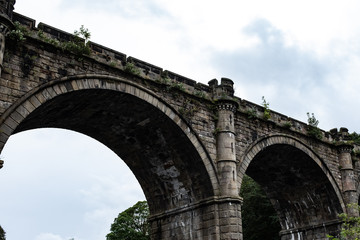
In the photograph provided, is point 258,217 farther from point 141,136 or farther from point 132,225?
point 141,136

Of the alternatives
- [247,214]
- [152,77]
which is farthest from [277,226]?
[152,77]

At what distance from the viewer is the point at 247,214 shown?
120 ft

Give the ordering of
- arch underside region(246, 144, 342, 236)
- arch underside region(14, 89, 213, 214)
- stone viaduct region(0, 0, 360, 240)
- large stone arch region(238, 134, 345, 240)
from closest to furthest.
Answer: stone viaduct region(0, 0, 360, 240) → arch underside region(14, 89, 213, 214) → large stone arch region(238, 134, 345, 240) → arch underside region(246, 144, 342, 236)

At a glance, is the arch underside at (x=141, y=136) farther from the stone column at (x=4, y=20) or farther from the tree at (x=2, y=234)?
the tree at (x=2, y=234)

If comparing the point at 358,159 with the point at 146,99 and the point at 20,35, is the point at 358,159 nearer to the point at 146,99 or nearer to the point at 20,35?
the point at 146,99

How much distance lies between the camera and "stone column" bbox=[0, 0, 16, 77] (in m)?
12.6

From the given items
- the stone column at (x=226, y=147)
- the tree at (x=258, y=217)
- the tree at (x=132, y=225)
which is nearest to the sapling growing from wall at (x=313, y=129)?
the stone column at (x=226, y=147)

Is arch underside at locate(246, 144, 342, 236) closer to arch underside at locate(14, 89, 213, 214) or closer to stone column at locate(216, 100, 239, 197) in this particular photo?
stone column at locate(216, 100, 239, 197)

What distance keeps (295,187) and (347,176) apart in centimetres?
309

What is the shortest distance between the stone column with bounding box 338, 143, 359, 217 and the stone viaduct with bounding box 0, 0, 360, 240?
0.39 ft

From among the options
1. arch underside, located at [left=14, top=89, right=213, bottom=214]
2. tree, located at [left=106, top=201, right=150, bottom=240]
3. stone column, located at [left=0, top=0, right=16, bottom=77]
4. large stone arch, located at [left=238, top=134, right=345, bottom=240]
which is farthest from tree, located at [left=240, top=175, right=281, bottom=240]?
stone column, located at [left=0, top=0, right=16, bottom=77]

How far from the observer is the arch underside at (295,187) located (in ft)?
75.9

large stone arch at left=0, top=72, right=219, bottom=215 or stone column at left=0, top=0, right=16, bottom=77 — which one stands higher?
stone column at left=0, top=0, right=16, bottom=77

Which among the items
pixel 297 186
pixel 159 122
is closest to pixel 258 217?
pixel 297 186
